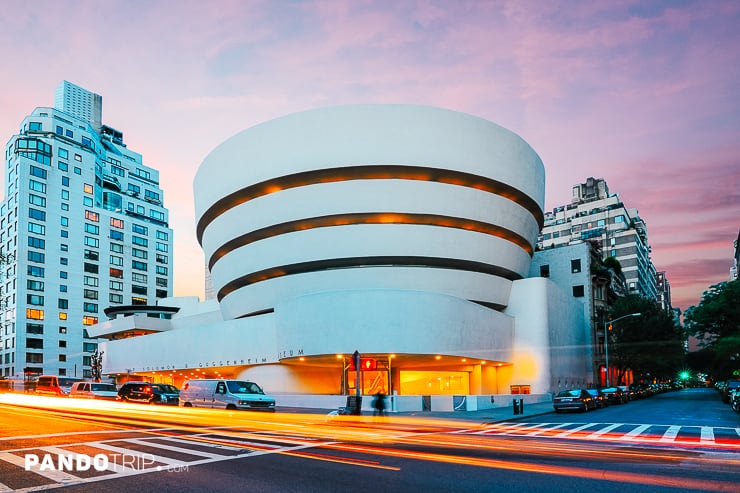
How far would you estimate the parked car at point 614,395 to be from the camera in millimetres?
50669

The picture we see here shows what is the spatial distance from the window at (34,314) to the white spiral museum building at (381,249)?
55.6 metres

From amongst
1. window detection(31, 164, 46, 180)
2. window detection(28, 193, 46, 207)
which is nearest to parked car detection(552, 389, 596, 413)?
window detection(28, 193, 46, 207)

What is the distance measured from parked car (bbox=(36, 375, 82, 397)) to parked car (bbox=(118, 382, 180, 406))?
1384 cm

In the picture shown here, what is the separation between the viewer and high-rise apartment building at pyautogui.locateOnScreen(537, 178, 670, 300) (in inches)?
5915

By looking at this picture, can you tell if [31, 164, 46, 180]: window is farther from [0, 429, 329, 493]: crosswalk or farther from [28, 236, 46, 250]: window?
[0, 429, 329, 493]: crosswalk

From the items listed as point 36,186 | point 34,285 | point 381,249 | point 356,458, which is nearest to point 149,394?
point 381,249

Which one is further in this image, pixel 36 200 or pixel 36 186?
pixel 36 186

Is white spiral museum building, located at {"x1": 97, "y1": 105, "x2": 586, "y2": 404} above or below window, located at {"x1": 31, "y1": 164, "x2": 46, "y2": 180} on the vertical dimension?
below

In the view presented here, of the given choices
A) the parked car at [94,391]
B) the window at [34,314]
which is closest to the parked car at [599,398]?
the parked car at [94,391]

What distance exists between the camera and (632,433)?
907 inches

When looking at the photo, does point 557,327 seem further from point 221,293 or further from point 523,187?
point 221,293

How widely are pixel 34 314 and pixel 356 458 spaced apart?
10506 cm

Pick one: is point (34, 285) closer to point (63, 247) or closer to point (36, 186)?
point (63, 247)

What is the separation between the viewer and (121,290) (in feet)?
394
